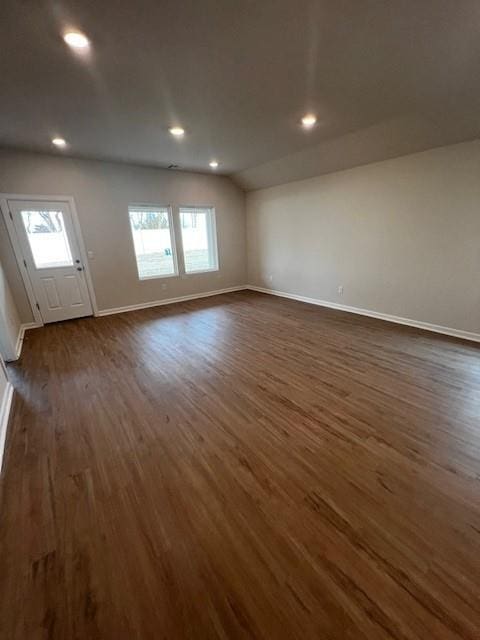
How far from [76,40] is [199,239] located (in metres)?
4.60

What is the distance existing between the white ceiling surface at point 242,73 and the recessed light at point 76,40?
51 mm

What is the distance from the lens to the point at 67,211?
4.62 m

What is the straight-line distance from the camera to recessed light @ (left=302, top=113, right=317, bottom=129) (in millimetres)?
3121

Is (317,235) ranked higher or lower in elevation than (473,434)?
higher

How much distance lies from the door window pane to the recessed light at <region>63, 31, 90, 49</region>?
10.9 feet

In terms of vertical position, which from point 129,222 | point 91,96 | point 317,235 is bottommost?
point 317,235

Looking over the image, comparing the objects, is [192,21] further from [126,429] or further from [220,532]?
[220,532]

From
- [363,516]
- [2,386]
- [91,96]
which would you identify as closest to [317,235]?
[91,96]

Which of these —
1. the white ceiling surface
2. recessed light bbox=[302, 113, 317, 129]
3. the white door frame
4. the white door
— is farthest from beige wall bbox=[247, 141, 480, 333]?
the white door

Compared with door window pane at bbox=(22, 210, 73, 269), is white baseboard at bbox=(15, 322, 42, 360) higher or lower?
lower

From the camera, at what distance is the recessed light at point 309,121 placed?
3121 mm

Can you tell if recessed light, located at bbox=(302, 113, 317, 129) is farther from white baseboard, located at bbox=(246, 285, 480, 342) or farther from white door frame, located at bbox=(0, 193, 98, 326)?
white door frame, located at bbox=(0, 193, 98, 326)

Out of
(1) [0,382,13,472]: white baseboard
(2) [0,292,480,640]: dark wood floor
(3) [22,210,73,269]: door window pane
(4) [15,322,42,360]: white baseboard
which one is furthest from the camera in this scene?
(3) [22,210,73,269]: door window pane

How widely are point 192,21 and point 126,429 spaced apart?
2869 millimetres
